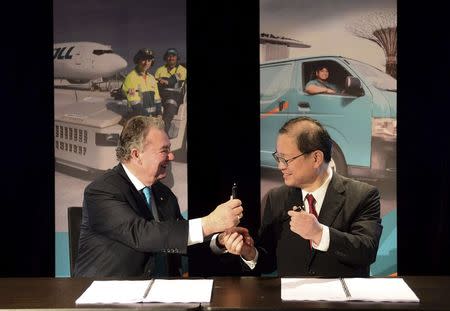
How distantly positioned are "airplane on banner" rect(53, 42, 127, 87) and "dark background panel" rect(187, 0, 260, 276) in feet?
1.45

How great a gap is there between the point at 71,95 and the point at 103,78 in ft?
0.65

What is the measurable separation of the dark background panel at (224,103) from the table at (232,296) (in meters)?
1.19

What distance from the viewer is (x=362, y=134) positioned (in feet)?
11.3

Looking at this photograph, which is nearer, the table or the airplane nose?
the table

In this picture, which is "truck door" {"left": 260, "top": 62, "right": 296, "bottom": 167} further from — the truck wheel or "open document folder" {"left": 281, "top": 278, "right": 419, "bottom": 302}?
"open document folder" {"left": 281, "top": 278, "right": 419, "bottom": 302}

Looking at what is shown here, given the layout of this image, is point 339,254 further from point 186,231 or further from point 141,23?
point 141,23

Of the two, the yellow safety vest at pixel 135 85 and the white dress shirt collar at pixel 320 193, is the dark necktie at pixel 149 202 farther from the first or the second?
the white dress shirt collar at pixel 320 193

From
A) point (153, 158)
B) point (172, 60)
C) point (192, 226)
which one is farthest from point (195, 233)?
point (172, 60)

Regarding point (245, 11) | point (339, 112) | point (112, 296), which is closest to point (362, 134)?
point (339, 112)

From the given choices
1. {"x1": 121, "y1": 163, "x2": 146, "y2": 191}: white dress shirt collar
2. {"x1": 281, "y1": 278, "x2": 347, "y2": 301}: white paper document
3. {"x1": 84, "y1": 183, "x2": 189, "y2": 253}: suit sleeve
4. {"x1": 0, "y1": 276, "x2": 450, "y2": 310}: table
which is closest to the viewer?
{"x1": 0, "y1": 276, "x2": 450, "y2": 310}: table

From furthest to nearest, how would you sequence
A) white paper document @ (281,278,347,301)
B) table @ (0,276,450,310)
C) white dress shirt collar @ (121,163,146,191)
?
white dress shirt collar @ (121,163,146,191) < white paper document @ (281,278,347,301) < table @ (0,276,450,310)

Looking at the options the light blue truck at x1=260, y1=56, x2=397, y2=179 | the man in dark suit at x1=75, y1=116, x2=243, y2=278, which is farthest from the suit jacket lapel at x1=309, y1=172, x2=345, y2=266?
the man in dark suit at x1=75, y1=116, x2=243, y2=278

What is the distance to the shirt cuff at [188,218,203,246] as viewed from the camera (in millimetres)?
3410

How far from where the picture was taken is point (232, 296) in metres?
2.05
